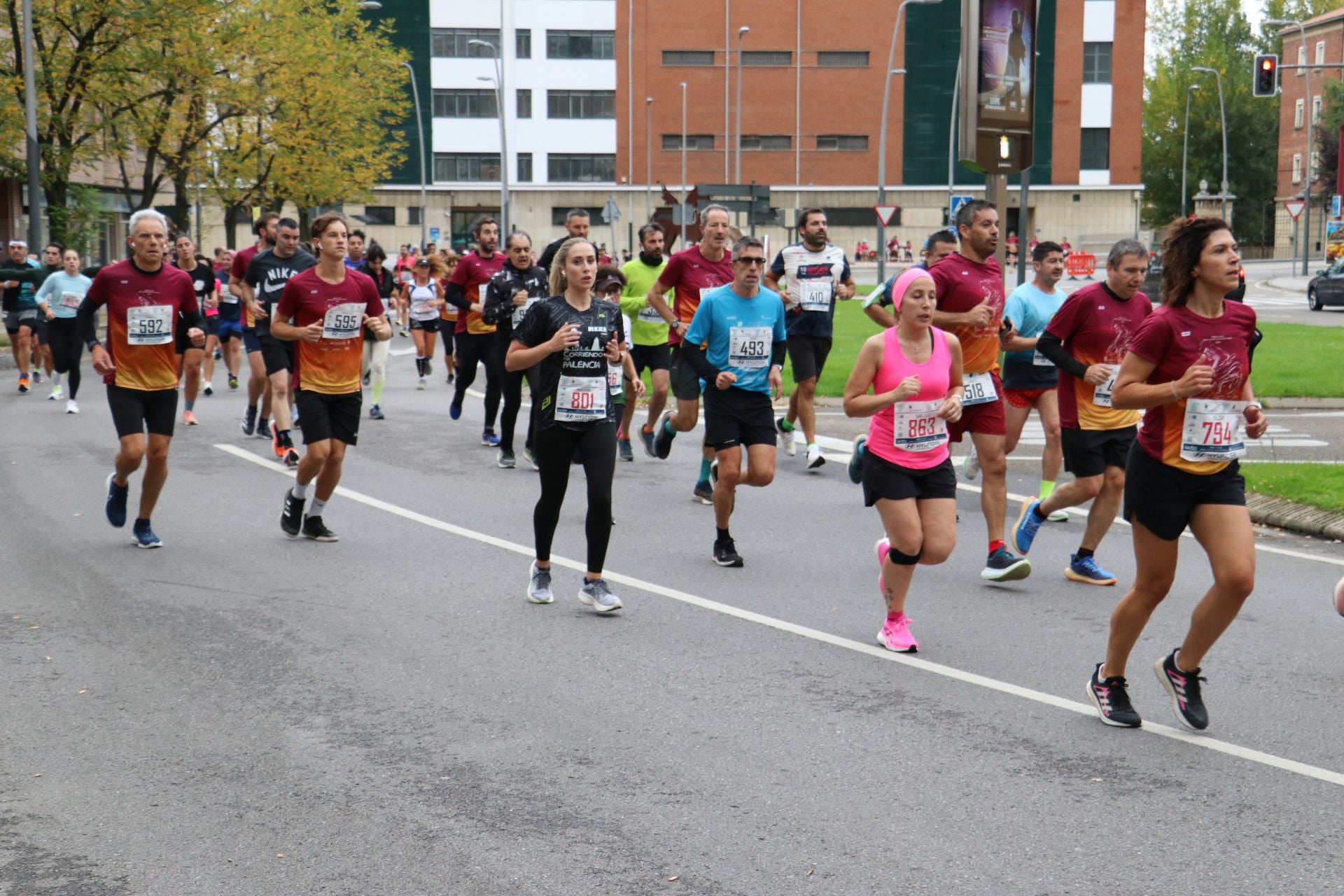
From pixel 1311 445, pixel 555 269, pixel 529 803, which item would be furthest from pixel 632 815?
pixel 1311 445

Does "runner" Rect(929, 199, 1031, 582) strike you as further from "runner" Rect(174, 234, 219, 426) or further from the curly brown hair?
"runner" Rect(174, 234, 219, 426)

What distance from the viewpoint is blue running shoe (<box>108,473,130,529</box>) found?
32.7 ft

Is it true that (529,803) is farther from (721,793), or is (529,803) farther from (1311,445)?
(1311,445)

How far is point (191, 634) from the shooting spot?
738 centimetres

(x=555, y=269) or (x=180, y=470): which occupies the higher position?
(x=555, y=269)

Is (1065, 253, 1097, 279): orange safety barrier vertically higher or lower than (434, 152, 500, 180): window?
lower

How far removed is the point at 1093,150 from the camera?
81.6m

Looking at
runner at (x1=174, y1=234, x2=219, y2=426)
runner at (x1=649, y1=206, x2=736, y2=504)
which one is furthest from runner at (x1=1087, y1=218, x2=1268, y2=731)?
runner at (x1=174, y1=234, x2=219, y2=426)

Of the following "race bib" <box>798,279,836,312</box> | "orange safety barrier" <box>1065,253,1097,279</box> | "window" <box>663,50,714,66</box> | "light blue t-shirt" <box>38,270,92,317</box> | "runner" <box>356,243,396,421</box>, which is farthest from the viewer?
"window" <box>663,50,714,66</box>

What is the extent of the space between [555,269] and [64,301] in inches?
481

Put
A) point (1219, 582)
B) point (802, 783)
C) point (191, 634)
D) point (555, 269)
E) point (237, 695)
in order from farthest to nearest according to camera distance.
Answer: point (555, 269) → point (191, 634) → point (237, 695) → point (1219, 582) → point (802, 783)

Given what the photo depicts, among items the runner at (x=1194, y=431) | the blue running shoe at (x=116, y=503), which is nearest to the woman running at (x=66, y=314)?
the blue running shoe at (x=116, y=503)

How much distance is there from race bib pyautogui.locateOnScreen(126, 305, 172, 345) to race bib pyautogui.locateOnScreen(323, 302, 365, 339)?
95cm

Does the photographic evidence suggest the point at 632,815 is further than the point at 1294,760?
No
